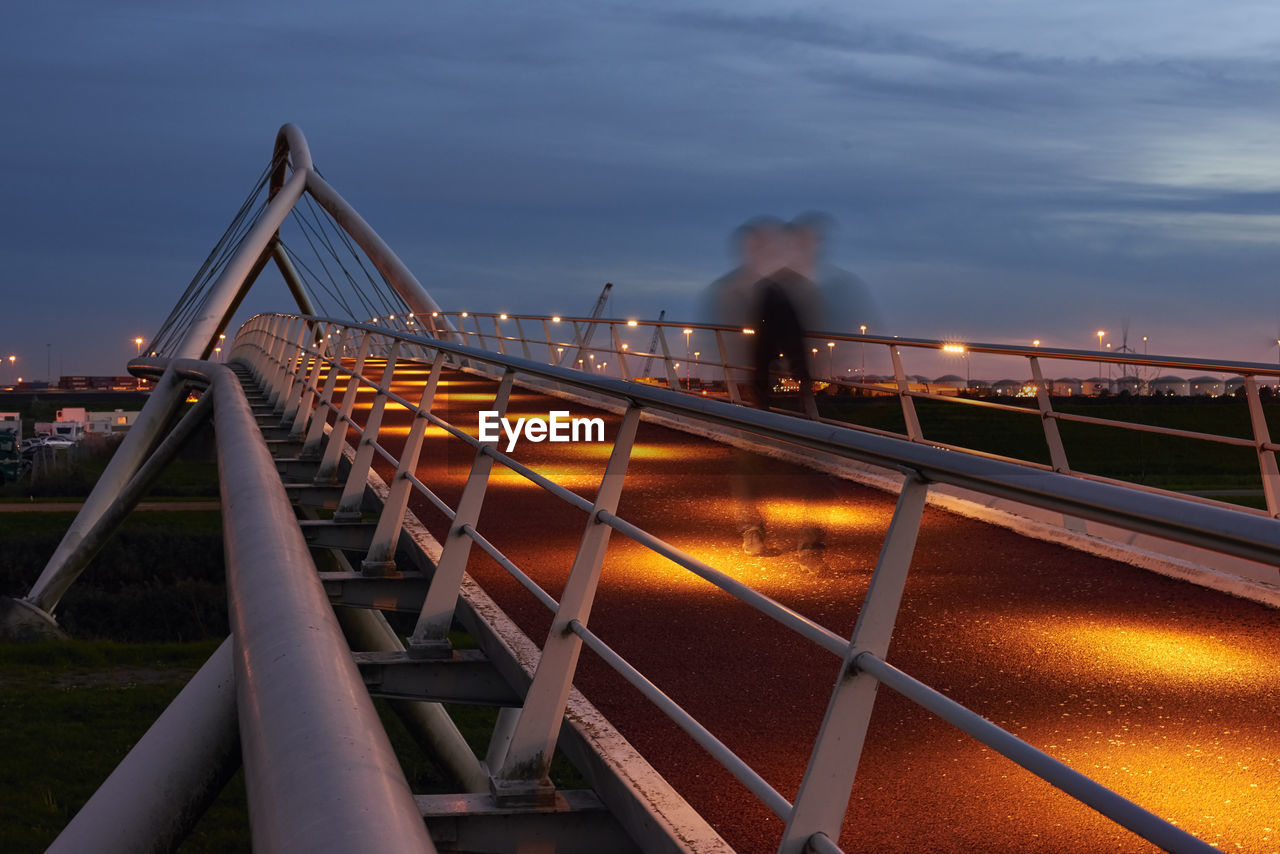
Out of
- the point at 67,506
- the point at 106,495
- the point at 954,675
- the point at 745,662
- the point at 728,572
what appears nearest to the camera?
the point at 954,675

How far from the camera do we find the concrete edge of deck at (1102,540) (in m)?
6.72

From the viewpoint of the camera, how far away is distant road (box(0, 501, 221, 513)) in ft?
174

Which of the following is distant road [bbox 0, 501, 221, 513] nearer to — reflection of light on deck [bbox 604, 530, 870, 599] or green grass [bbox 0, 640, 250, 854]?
green grass [bbox 0, 640, 250, 854]

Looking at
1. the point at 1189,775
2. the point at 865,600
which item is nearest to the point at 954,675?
the point at 1189,775

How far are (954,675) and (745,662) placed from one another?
31.8 inches

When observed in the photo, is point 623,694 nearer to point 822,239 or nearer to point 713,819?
point 713,819

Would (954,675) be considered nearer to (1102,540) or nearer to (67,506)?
(1102,540)

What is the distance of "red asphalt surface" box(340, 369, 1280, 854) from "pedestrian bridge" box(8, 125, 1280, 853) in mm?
18

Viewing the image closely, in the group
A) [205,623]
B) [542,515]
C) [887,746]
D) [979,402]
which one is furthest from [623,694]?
[205,623]

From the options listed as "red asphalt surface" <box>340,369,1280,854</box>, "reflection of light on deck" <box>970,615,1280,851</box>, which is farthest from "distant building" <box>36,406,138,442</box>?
"reflection of light on deck" <box>970,615,1280,851</box>

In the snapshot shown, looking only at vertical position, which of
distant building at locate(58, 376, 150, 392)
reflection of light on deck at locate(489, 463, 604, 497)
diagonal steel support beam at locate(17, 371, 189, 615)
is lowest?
distant building at locate(58, 376, 150, 392)

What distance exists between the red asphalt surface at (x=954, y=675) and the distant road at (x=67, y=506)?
49315 mm

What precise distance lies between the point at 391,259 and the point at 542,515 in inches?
1304

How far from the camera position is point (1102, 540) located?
7.92 meters
